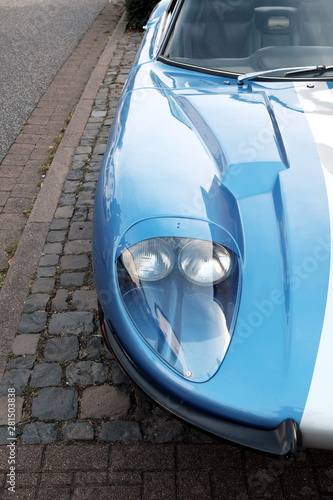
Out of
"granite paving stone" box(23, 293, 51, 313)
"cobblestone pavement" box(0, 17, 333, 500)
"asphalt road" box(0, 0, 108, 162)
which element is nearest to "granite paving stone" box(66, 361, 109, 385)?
"cobblestone pavement" box(0, 17, 333, 500)

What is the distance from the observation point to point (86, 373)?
7.72ft

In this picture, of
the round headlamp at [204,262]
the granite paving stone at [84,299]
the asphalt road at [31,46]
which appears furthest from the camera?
the asphalt road at [31,46]

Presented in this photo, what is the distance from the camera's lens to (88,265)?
3.03 m

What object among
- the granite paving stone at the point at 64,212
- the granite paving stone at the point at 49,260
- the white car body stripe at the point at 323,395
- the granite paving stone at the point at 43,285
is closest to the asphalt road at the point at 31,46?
the granite paving stone at the point at 64,212

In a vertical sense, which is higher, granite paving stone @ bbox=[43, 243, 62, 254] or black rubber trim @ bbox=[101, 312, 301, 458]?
black rubber trim @ bbox=[101, 312, 301, 458]

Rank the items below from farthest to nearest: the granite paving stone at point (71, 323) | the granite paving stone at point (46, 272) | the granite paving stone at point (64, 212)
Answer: the granite paving stone at point (64, 212) → the granite paving stone at point (46, 272) → the granite paving stone at point (71, 323)

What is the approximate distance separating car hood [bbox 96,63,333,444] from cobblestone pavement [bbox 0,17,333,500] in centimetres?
25

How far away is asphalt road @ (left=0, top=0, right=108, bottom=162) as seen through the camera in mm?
5387

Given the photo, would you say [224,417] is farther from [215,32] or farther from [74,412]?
[215,32]

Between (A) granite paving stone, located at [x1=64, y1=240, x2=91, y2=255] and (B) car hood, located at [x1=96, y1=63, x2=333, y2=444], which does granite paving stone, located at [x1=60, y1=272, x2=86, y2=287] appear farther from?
(B) car hood, located at [x1=96, y1=63, x2=333, y2=444]

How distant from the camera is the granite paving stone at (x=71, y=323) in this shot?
8.43ft

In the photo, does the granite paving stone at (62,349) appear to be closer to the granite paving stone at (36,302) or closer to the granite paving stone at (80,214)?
the granite paving stone at (36,302)

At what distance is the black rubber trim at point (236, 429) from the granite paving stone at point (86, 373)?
2.17 feet

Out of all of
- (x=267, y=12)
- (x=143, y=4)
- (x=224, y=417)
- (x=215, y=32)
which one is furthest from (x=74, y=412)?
(x=143, y=4)
